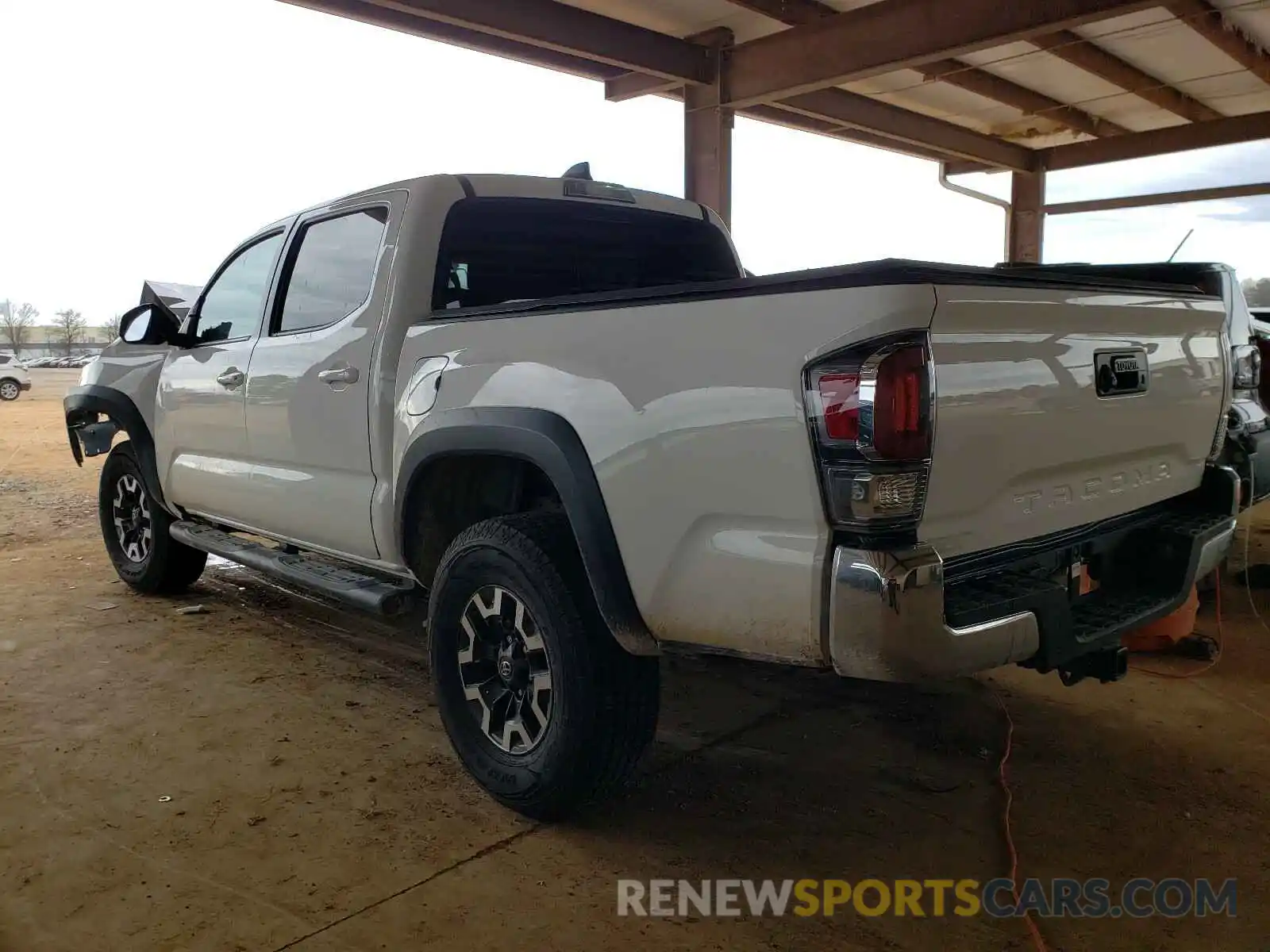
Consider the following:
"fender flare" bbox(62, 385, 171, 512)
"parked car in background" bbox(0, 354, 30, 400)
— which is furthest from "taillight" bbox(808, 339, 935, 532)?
"parked car in background" bbox(0, 354, 30, 400)

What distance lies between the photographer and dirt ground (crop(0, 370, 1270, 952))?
2.29 metres

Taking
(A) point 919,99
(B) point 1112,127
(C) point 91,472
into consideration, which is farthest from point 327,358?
(B) point 1112,127

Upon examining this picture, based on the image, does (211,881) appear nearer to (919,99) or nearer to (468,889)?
(468,889)

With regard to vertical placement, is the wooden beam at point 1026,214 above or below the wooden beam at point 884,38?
below

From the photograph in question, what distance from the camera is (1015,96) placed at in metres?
11.2

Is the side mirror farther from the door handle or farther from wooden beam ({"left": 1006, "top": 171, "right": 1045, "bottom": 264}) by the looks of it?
wooden beam ({"left": 1006, "top": 171, "right": 1045, "bottom": 264})

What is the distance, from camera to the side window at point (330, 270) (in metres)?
3.46

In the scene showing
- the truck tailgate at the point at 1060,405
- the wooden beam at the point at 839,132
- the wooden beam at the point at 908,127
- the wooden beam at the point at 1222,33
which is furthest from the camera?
the wooden beam at the point at 839,132

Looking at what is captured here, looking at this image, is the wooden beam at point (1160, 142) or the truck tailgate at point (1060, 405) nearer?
the truck tailgate at point (1060, 405)

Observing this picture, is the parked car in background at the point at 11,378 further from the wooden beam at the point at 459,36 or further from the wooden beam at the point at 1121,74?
the wooden beam at the point at 1121,74

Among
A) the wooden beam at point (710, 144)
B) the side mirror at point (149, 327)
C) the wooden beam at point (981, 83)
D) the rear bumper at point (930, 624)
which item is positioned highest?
the wooden beam at point (981, 83)

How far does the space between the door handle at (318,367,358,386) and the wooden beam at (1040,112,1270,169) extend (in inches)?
490

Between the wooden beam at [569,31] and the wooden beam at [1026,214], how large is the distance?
702 centimetres

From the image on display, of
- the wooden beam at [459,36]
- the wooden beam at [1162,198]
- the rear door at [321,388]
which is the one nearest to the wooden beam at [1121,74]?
the wooden beam at [1162,198]
